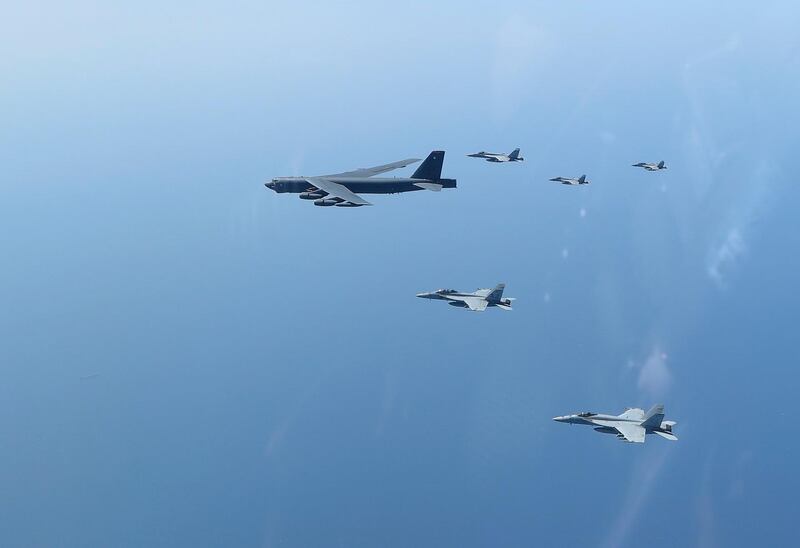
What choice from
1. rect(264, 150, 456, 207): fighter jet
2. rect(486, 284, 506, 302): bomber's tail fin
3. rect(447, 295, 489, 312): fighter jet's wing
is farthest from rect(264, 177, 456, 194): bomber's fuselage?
rect(447, 295, 489, 312): fighter jet's wing

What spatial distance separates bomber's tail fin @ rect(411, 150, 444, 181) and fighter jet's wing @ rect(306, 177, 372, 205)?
15.5 meters

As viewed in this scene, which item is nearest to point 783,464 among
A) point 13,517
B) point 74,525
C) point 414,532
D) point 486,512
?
point 486,512

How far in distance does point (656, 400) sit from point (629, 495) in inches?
1270

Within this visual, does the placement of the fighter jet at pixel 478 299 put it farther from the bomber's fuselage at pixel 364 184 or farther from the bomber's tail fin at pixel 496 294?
the bomber's fuselage at pixel 364 184

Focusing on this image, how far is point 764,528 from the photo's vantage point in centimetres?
18112

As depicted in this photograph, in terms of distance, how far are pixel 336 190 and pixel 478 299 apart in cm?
3807

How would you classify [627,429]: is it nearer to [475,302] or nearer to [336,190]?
[475,302]

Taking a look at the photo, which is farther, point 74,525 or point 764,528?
point 74,525

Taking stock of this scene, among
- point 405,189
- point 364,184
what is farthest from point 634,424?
point 364,184

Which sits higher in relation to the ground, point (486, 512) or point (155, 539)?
point (486, 512)

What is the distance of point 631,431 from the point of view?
A: 325ft

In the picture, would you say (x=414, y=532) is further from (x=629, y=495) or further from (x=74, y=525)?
(x=74, y=525)

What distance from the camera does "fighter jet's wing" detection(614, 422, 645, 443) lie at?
9644cm

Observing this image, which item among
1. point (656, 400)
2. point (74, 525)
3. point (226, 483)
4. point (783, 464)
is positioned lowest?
point (74, 525)
